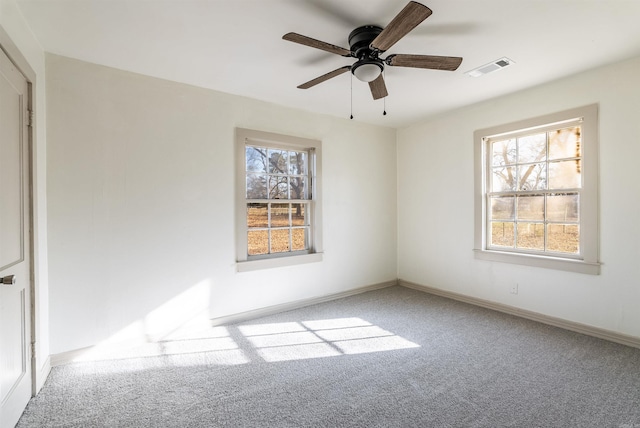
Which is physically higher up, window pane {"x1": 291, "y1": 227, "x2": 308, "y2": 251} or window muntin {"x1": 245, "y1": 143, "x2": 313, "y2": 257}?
window muntin {"x1": 245, "y1": 143, "x2": 313, "y2": 257}

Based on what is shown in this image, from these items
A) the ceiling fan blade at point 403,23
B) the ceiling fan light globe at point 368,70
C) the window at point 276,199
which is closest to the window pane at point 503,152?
the window at point 276,199

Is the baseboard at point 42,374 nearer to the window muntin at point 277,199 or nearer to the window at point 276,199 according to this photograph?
the window at point 276,199

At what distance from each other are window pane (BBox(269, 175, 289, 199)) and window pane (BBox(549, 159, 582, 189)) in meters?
3.07

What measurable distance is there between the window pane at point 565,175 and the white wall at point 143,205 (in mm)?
2885

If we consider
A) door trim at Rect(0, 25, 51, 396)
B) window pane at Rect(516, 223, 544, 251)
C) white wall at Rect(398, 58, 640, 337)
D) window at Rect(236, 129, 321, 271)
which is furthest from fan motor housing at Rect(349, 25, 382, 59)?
window pane at Rect(516, 223, 544, 251)

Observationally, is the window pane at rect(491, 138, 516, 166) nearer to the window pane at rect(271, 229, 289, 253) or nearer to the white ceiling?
the white ceiling

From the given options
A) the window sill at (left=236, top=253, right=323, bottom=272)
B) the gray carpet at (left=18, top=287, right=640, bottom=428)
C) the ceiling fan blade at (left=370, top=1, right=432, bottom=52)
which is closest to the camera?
the ceiling fan blade at (left=370, top=1, right=432, bottom=52)

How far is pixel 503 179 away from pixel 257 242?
3164 mm

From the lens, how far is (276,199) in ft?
13.2

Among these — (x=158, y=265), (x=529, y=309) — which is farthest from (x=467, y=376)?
(x=158, y=265)

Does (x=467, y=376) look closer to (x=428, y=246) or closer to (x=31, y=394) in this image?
(x=428, y=246)

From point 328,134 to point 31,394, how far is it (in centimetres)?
388

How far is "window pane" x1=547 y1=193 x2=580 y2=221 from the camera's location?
3.34m

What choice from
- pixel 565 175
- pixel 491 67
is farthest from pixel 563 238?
pixel 491 67
